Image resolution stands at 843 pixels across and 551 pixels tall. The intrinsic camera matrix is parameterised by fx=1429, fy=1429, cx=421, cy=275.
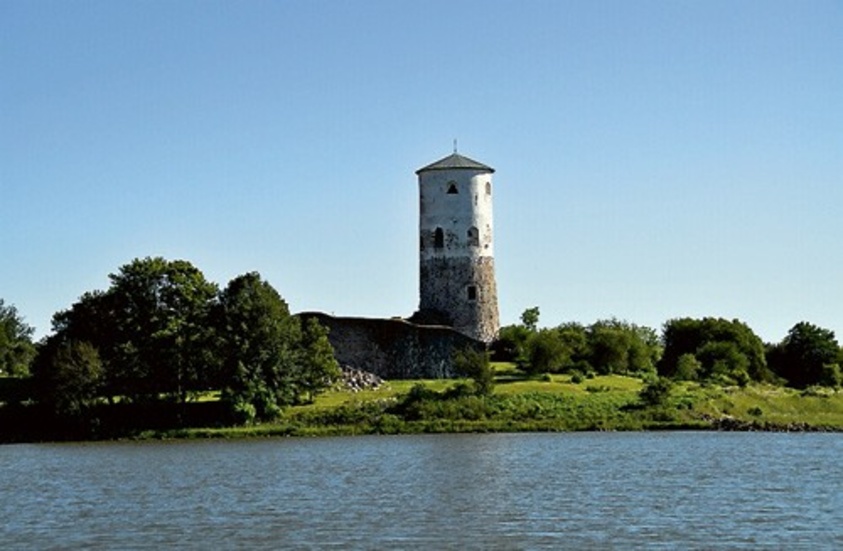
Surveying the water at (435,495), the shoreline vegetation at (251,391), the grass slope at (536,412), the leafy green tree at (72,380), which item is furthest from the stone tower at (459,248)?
the water at (435,495)

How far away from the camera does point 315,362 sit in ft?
179

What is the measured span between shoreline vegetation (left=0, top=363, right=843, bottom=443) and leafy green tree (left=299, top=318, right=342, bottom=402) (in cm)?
74

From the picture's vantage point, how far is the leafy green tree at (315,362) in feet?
178

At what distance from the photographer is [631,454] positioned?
39.9 m

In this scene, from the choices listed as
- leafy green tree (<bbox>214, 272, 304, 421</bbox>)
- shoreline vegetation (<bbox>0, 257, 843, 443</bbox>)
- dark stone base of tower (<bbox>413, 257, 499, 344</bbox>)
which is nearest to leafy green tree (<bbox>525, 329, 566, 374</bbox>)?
shoreline vegetation (<bbox>0, 257, 843, 443</bbox>)

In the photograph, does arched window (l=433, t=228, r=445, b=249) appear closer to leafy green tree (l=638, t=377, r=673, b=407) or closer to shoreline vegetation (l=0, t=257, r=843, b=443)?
shoreline vegetation (l=0, t=257, r=843, b=443)

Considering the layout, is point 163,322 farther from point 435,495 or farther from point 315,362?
point 435,495

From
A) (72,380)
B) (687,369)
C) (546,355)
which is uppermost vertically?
(546,355)

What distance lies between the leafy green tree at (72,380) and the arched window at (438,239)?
63.8ft

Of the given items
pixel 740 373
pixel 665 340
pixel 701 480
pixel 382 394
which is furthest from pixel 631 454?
pixel 665 340

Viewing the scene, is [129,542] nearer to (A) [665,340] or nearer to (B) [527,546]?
(B) [527,546]

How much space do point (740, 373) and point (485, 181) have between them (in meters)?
14.8

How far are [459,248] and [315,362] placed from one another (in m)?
14.7

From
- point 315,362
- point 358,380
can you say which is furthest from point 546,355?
point 315,362
